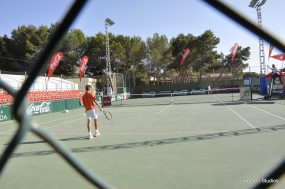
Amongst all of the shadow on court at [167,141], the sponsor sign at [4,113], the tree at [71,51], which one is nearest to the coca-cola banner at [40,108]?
the sponsor sign at [4,113]

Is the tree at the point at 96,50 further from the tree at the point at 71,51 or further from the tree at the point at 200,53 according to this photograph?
the tree at the point at 200,53

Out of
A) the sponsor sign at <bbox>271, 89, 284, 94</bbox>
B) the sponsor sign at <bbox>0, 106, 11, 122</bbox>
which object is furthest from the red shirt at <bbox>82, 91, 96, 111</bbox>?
the sponsor sign at <bbox>271, 89, 284, 94</bbox>

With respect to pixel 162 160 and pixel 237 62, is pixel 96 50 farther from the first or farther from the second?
pixel 162 160

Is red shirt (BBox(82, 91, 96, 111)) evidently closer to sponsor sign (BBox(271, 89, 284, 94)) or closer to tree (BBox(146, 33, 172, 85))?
sponsor sign (BBox(271, 89, 284, 94))

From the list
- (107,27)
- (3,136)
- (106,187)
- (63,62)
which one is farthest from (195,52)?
(106,187)

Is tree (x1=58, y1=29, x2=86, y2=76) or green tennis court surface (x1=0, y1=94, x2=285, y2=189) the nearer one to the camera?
green tennis court surface (x1=0, y1=94, x2=285, y2=189)

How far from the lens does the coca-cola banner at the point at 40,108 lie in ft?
52.7

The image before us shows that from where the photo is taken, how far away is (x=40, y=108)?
16.8 metres

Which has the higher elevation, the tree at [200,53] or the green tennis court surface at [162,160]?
the tree at [200,53]

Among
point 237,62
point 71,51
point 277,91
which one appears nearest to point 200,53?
point 237,62

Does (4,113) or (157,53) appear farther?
(157,53)

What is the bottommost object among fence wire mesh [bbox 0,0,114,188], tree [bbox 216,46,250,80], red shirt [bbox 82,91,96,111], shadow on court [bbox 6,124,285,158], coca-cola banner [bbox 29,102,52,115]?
shadow on court [bbox 6,124,285,158]

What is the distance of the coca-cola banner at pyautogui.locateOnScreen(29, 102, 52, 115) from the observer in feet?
52.7

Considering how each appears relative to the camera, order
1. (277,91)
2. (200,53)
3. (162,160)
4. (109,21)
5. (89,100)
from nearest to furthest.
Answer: (162,160) → (89,100) → (277,91) → (109,21) → (200,53)
